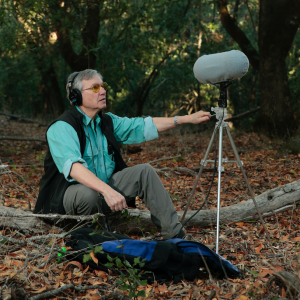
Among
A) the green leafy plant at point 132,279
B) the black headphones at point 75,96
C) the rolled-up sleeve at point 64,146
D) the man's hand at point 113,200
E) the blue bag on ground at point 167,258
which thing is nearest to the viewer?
the green leafy plant at point 132,279

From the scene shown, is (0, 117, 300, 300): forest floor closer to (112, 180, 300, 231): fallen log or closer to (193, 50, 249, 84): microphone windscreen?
(112, 180, 300, 231): fallen log

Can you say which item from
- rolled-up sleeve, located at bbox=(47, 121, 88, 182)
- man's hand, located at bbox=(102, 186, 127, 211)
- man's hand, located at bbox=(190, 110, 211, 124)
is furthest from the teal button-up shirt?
man's hand, located at bbox=(190, 110, 211, 124)

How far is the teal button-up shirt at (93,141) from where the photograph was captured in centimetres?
274

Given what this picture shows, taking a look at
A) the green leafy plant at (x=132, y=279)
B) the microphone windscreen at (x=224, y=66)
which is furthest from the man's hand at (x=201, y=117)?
the green leafy plant at (x=132, y=279)

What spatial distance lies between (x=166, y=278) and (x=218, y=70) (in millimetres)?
1593

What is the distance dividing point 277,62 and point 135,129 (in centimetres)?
575

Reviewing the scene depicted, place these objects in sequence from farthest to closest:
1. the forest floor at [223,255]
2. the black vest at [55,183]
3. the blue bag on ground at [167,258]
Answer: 1. the black vest at [55,183]
2. the blue bag on ground at [167,258]
3. the forest floor at [223,255]

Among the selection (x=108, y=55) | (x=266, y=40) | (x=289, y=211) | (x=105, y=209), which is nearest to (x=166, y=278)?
(x=105, y=209)

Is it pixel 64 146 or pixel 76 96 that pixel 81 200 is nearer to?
pixel 64 146

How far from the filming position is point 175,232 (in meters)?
2.83

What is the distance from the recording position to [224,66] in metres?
2.70

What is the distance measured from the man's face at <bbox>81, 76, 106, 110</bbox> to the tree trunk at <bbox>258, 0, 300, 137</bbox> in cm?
563

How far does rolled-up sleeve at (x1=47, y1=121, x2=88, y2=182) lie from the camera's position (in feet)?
8.81

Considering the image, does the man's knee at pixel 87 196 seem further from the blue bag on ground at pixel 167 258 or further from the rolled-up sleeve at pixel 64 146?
the blue bag on ground at pixel 167 258
